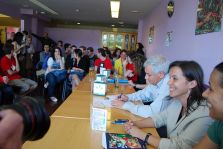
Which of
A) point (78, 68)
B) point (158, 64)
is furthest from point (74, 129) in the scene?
point (78, 68)

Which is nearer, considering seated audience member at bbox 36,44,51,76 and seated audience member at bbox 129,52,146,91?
seated audience member at bbox 129,52,146,91

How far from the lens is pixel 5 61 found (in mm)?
4262

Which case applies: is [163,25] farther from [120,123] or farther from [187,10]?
[120,123]

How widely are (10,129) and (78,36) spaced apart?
12.5m

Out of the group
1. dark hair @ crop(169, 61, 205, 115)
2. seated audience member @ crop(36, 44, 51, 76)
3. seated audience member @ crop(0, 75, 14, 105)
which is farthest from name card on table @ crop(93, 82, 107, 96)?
seated audience member @ crop(36, 44, 51, 76)

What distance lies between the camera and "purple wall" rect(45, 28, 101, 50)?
12.6 m

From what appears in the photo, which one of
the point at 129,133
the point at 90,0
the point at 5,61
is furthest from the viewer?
the point at 90,0

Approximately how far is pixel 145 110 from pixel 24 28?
8.66m

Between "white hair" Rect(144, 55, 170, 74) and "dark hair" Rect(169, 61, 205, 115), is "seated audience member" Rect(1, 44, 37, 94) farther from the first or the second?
"dark hair" Rect(169, 61, 205, 115)

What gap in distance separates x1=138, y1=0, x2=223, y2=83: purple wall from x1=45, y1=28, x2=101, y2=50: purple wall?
21.9 feet

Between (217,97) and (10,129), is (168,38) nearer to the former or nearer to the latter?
(217,97)

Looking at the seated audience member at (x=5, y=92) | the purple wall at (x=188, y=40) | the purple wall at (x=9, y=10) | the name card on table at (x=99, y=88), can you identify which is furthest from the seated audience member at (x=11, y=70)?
the purple wall at (x=9, y=10)

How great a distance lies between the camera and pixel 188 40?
147 inches

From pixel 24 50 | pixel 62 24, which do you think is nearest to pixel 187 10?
pixel 24 50
